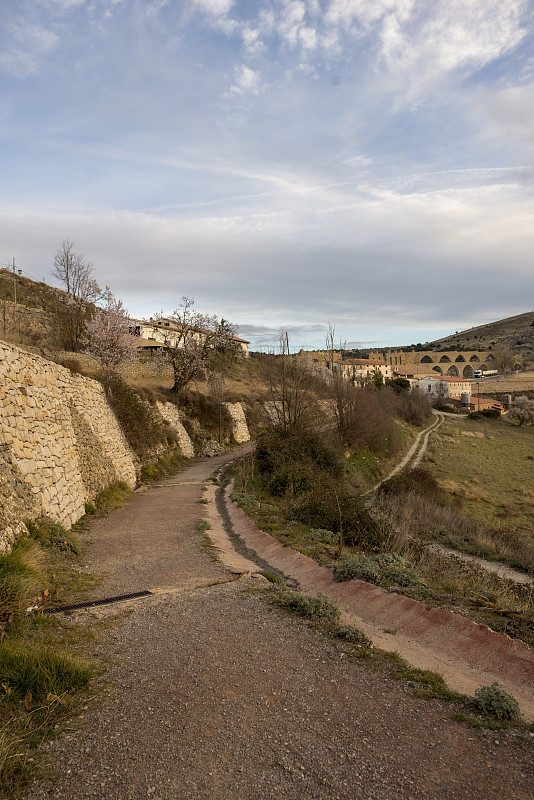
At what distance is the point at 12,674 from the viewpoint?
3.79 meters

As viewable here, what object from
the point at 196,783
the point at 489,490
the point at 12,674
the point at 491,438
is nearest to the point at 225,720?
the point at 196,783

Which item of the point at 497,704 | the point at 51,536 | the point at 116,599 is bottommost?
the point at 116,599

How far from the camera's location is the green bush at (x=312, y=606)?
5.89 m

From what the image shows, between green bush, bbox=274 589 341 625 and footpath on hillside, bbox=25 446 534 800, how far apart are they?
0.31 meters

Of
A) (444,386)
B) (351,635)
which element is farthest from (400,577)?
(444,386)

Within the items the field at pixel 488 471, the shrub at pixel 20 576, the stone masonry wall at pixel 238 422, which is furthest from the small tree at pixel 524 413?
the shrub at pixel 20 576

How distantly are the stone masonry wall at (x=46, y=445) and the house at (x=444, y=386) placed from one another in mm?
94988

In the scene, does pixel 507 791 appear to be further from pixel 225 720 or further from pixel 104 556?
pixel 104 556

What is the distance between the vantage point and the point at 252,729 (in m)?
3.53

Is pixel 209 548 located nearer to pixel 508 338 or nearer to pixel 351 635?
pixel 351 635

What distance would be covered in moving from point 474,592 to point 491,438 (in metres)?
55.5

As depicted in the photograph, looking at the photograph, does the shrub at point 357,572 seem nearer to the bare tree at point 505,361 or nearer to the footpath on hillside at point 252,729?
the footpath on hillside at point 252,729

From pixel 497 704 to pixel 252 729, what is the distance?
1.96 metres

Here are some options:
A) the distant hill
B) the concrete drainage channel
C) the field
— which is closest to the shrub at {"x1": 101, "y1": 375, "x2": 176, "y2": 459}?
the concrete drainage channel
